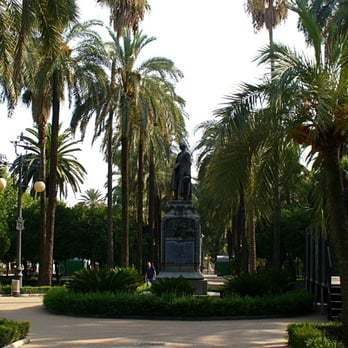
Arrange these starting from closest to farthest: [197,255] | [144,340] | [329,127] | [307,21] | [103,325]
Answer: [329,127] < [307,21] < [144,340] < [103,325] < [197,255]

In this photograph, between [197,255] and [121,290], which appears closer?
[121,290]

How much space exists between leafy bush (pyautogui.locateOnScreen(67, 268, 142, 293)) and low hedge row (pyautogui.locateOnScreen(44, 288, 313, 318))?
112 cm

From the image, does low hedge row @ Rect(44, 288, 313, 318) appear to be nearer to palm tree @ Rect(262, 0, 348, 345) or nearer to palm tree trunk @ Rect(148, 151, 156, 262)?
palm tree @ Rect(262, 0, 348, 345)

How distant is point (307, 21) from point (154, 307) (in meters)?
9.86

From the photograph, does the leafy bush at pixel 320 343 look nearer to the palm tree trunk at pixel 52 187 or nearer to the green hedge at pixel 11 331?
the green hedge at pixel 11 331

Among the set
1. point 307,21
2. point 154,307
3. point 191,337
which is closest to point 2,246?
point 154,307

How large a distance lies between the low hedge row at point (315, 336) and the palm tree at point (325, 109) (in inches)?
25.1

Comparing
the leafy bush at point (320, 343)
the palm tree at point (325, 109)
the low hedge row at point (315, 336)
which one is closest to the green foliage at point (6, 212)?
the low hedge row at point (315, 336)

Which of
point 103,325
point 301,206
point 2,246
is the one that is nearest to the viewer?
point 103,325

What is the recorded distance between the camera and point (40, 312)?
70.3 feet

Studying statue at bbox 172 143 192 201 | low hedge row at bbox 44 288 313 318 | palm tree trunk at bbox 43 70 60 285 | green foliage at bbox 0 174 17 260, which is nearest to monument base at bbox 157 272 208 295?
statue at bbox 172 143 192 201

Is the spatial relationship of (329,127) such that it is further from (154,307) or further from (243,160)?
(154,307)

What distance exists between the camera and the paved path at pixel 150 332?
13.8m

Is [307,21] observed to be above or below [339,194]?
above
